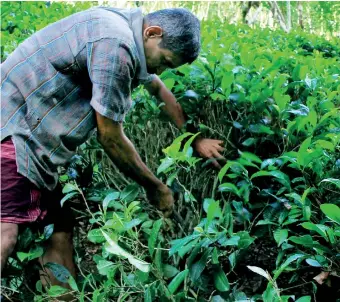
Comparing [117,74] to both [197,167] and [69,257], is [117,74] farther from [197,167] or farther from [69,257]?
[69,257]

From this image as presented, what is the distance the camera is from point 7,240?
7.77 feet

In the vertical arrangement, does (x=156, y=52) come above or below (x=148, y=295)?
above

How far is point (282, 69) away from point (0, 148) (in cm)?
182

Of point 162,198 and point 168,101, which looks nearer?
point 162,198

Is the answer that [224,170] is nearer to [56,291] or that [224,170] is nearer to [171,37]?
[171,37]

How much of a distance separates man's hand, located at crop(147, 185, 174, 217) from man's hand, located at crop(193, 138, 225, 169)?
257 mm

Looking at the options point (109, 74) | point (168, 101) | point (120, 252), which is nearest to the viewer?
point (120, 252)

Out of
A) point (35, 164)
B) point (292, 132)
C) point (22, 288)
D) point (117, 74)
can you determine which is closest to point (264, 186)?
point (292, 132)

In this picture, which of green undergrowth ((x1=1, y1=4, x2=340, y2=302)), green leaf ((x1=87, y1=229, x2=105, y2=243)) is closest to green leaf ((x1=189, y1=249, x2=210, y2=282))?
green undergrowth ((x1=1, y1=4, x2=340, y2=302))

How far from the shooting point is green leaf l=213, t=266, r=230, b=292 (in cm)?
208

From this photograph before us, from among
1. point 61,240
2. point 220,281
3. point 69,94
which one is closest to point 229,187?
point 220,281

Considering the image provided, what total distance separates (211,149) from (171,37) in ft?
1.80

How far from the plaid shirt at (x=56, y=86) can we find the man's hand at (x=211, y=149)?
41 centimetres

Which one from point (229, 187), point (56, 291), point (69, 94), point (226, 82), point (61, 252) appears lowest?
point (61, 252)
